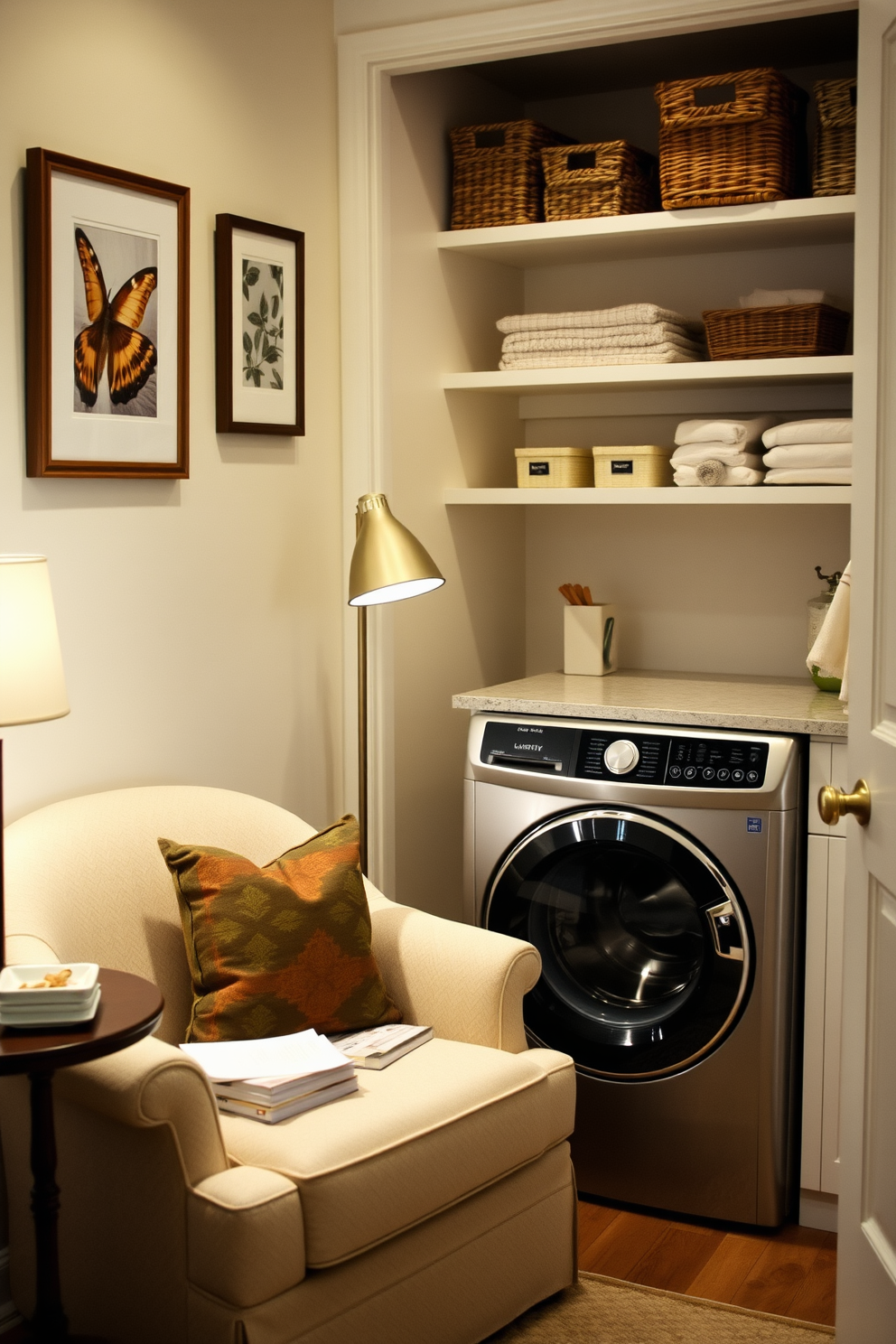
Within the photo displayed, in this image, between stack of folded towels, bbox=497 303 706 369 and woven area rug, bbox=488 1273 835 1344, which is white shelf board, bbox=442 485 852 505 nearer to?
stack of folded towels, bbox=497 303 706 369

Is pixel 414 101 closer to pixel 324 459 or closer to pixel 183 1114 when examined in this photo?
pixel 324 459

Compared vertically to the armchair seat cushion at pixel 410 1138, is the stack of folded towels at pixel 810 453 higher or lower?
higher

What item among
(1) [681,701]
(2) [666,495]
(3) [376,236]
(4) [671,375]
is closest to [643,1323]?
(1) [681,701]

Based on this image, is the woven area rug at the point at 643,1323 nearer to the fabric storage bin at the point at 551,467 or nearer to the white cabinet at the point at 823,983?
the white cabinet at the point at 823,983

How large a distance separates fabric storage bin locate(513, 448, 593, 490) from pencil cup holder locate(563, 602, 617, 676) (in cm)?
31

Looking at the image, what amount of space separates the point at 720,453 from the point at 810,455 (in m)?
0.20

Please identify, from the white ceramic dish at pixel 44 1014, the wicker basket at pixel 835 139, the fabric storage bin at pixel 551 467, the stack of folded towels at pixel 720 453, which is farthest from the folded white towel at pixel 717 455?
the white ceramic dish at pixel 44 1014

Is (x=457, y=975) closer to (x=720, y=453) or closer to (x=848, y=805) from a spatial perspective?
(x=848, y=805)

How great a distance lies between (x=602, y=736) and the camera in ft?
9.11

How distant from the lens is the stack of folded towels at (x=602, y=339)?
3.04 meters

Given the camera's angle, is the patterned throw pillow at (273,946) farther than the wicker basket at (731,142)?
No

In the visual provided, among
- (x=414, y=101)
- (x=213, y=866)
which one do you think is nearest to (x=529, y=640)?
(x=414, y=101)

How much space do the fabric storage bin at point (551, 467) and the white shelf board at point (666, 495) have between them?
1.2 inches

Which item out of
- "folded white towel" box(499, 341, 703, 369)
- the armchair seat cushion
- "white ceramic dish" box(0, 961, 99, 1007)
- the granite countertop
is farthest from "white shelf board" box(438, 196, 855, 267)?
"white ceramic dish" box(0, 961, 99, 1007)
